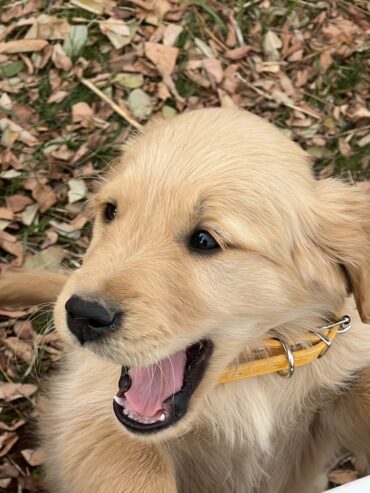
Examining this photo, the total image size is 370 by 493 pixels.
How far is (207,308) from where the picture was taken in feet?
7.00

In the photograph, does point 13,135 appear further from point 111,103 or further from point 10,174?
point 111,103

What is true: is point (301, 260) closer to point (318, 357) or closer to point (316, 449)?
point (318, 357)

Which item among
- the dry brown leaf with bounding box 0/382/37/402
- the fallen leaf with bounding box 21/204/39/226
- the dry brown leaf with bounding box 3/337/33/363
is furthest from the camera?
the fallen leaf with bounding box 21/204/39/226

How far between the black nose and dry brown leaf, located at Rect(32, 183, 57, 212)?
6.28 feet

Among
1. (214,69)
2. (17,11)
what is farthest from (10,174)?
(214,69)

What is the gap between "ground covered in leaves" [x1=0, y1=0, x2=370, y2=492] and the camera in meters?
3.95

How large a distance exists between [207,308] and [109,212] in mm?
473

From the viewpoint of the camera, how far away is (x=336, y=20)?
462 cm

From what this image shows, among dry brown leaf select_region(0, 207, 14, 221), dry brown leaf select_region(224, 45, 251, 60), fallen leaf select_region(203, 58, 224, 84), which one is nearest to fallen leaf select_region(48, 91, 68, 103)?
dry brown leaf select_region(0, 207, 14, 221)

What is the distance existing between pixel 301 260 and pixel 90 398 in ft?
2.84

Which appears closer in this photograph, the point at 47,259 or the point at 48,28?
the point at 47,259

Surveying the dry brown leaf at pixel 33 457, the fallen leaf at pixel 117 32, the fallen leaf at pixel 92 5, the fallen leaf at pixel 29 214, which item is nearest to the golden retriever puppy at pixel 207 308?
the dry brown leaf at pixel 33 457

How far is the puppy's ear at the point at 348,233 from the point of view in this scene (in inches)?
89.4

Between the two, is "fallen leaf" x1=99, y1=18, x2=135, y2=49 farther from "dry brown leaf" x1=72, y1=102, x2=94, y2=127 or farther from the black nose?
the black nose
